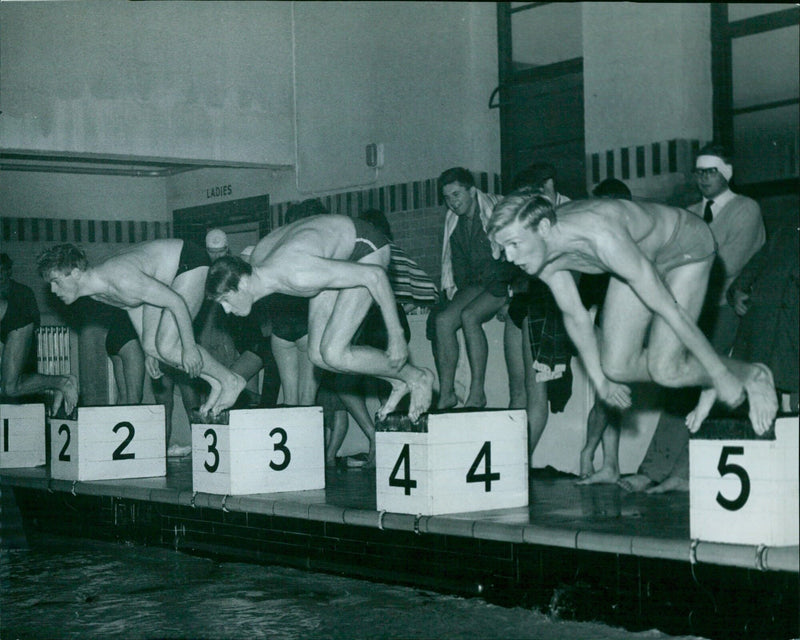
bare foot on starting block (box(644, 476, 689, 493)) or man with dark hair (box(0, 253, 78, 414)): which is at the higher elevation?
man with dark hair (box(0, 253, 78, 414))

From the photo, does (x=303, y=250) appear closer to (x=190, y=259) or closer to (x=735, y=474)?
(x=190, y=259)

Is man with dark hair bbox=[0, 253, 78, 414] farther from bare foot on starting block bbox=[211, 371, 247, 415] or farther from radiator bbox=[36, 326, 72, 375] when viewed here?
radiator bbox=[36, 326, 72, 375]

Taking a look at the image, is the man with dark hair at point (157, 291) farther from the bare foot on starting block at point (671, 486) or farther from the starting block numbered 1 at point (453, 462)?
the bare foot on starting block at point (671, 486)

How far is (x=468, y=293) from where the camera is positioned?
6879mm

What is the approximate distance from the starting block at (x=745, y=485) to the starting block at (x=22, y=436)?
587cm

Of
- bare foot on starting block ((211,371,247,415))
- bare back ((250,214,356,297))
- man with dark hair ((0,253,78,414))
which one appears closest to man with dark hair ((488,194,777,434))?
bare back ((250,214,356,297))

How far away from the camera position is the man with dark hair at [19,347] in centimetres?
841

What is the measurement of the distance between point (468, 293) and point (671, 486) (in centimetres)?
175

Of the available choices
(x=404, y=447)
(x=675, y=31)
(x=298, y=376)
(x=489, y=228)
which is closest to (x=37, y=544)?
(x=298, y=376)

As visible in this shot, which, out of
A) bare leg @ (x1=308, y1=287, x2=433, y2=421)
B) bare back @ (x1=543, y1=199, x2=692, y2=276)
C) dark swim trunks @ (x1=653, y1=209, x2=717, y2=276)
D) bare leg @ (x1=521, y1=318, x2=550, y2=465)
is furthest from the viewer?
bare leg @ (x1=521, y1=318, x2=550, y2=465)

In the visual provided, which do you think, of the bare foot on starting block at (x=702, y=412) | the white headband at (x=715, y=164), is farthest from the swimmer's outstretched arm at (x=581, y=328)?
the white headband at (x=715, y=164)

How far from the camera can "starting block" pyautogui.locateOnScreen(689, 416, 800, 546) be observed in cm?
420

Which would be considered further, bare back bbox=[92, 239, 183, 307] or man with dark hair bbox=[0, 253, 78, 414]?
man with dark hair bbox=[0, 253, 78, 414]

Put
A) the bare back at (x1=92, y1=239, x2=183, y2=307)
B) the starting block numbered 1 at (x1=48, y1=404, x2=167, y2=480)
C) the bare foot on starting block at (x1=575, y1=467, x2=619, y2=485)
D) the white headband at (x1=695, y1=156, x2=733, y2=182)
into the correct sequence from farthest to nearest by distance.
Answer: the starting block numbered 1 at (x1=48, y1=404, x2=167, y2=480) < the bare back at (x1=92, y1=239, x2=183, y2=307) < the bare foot on starting block at (x1=575, y1=467, x2=619, y2=485) < the white headband at (x1=695, y1=156, x2=733, y2=182)
